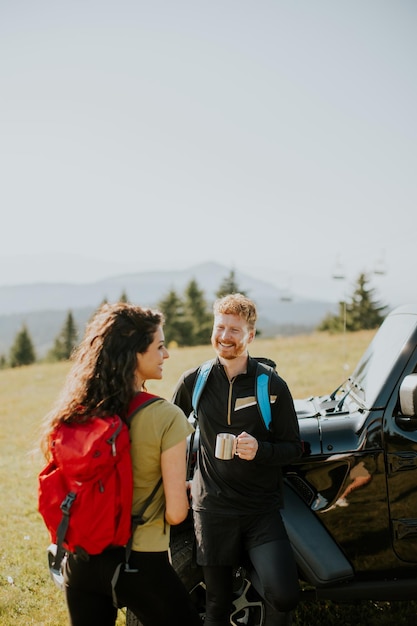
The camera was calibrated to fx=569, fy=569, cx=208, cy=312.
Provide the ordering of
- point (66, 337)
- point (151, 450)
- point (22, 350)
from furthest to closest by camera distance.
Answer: point (66, 337), point (22, 350), point (151, 450)

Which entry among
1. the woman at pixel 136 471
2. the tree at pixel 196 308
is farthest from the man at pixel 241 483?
the tree at pixel 196 308

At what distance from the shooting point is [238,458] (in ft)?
10.4

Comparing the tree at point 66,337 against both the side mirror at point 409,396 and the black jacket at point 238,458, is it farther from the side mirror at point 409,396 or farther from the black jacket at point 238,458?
the side mirror at point 409,396

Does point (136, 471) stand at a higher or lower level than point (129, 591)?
higher

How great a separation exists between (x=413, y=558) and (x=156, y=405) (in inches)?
84.5

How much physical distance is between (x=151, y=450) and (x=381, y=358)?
215 cm

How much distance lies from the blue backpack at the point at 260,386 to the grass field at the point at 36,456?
3.11ft

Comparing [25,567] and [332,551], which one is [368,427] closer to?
[332,551]

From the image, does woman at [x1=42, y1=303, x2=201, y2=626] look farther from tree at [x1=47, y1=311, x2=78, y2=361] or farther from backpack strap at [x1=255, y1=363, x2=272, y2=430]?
tree at [x1=47, y1=311, x2=78, y2=361]

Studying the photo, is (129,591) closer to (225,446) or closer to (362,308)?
(225,446)

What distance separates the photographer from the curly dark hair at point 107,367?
94.8 inches

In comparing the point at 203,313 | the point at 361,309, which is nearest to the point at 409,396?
the point at 203,313

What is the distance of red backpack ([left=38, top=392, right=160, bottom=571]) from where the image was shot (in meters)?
2.25

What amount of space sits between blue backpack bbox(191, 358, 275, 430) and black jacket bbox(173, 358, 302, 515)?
0.03 metres
